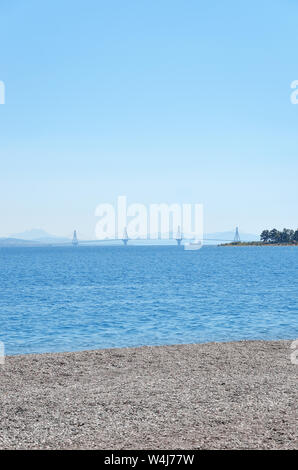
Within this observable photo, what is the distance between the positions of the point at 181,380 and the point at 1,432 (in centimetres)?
532

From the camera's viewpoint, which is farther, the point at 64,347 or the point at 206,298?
the point at 206,298

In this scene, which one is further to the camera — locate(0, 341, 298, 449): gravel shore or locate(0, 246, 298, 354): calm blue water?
locate(0, 246, 298, 354): calm blue water

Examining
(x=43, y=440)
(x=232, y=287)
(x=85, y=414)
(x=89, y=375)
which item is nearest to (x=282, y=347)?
(x=89, y=375)

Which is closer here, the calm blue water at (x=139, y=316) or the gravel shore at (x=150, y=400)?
the gravel shore at (x=150, y=400)

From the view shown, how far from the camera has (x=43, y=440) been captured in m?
8.45

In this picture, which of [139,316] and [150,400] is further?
[139,316]

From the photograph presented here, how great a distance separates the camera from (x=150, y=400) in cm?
1082

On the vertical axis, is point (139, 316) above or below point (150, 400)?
below

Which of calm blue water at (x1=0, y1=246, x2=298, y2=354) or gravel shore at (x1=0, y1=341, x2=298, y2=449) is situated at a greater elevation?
gravel shore at (x1=0, y1=341, x2=298, y2=449)

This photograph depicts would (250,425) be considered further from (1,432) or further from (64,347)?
(64,347)

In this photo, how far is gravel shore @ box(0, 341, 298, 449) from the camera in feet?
27.8

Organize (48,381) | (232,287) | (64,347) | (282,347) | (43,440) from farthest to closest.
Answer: (232,287)
(64,347)
(282,347)
(48,381)
(43,440)

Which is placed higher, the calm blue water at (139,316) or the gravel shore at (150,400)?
the gravel shore at (150,400)

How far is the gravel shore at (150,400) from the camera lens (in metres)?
8.47
